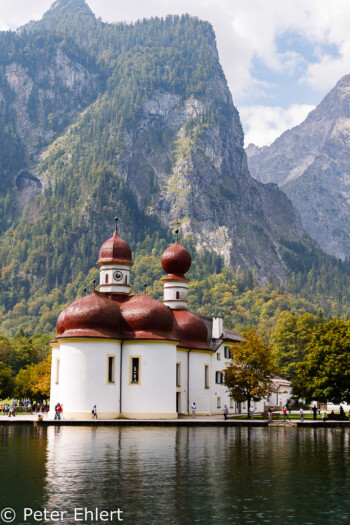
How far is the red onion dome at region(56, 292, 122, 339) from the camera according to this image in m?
71.5

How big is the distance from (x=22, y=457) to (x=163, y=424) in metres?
32.6

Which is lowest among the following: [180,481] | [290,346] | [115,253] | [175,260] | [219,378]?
[180,481]

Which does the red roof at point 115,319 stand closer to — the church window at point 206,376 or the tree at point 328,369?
the church window at point 206,376

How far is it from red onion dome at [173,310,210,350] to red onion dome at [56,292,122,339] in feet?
Answer: 34.6

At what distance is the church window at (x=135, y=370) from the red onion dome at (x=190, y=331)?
8905 mm

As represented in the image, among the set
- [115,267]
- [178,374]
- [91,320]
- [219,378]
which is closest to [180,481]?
[91,320]

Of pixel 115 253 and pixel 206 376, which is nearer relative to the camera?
pixel 115 253

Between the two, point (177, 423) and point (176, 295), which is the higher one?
point (176, 295)

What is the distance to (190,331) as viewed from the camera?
275 feet

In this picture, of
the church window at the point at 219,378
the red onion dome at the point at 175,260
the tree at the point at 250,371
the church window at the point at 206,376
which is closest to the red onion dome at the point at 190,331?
the church window at the point at 206,376

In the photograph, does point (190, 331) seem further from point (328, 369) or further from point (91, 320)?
point (328, 369)

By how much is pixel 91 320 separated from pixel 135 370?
22.1 feet

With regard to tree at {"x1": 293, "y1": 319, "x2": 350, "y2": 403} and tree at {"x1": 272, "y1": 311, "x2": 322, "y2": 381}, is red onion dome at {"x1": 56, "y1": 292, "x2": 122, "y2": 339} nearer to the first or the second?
tree at {"x1": 293, "y1": 319, "x2": 350, "y2": 403}

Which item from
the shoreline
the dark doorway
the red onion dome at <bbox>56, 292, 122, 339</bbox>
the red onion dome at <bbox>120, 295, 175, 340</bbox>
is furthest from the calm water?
Answer: the dark doorway
